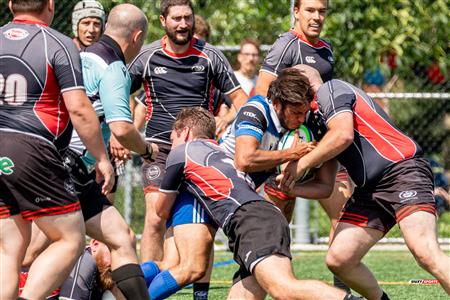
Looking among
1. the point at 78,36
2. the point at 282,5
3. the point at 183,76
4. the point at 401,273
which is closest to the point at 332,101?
the point at 183,76

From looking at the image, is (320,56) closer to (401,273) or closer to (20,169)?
(401,273)

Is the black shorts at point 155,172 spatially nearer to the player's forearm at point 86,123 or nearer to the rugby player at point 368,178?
the rugby player at point 368,178

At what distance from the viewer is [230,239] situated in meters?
5.97

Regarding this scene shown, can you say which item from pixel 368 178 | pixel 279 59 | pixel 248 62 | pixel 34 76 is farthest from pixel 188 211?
pixel 248 62

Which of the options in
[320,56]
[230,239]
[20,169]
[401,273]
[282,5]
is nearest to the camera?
[20,169]

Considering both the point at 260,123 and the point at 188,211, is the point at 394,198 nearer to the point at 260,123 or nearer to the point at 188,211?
the point at 260,123

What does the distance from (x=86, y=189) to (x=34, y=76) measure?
1106 millimetres

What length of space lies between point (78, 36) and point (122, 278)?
3074 millimetres

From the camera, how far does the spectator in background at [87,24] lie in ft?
28.2

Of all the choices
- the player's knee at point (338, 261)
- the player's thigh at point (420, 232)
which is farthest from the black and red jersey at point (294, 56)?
the player's thigh at point (420, 232)

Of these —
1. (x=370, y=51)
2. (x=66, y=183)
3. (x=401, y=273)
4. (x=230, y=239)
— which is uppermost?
(x=66, y=183)

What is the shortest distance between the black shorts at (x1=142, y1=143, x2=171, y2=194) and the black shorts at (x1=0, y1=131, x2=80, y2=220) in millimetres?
2679

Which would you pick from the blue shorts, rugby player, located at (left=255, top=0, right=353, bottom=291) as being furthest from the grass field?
the blue shorts

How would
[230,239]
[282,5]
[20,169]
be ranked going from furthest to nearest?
[282,5], [230,239], [20,169]
